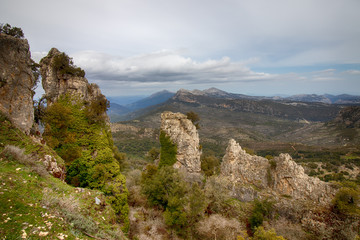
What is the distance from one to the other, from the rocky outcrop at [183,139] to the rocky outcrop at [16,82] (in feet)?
74.1

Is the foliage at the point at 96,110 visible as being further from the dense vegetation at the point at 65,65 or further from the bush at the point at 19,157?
the bush at the point at 19,157

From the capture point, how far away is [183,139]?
33.3 meters

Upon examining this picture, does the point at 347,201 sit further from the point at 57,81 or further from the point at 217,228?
the point at 57,81

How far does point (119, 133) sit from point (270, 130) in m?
140

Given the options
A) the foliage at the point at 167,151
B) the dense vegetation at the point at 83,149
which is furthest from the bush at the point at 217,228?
the foliage at the point at 167,151

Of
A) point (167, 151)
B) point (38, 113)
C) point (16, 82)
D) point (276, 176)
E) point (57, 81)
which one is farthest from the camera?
point (167, 151)

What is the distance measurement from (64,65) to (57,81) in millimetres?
2196

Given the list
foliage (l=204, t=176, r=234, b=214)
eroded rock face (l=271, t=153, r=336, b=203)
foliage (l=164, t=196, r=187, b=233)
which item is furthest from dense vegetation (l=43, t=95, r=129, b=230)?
eroded rock face (l=271, t=153, r=336, b=203)

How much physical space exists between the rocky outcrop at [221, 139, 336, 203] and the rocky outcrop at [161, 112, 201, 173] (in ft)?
19.9

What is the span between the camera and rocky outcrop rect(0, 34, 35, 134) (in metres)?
12.1

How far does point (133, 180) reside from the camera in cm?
→ 3212

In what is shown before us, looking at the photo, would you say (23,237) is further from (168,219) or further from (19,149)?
(168,219)

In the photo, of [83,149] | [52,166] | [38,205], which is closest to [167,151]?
[83,149]

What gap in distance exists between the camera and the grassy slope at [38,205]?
5969 millimetres
